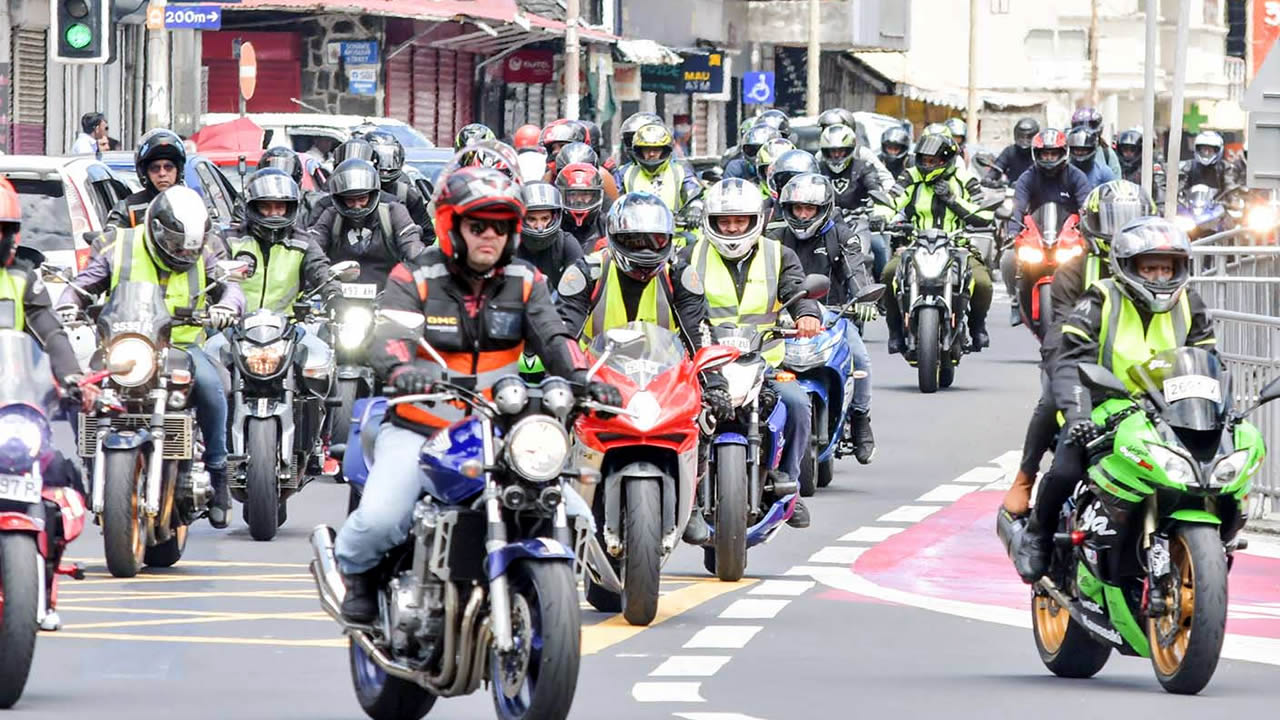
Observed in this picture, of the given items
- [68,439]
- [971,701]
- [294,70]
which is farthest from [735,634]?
[294,70]

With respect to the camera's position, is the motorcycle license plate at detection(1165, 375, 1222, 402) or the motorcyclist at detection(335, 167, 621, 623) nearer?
the motorcyclist at detection(335, 167, 621, 623)

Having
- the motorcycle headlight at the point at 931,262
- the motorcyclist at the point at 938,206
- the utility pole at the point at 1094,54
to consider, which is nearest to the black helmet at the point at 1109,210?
the motorcycle headlight at the point at 931,262

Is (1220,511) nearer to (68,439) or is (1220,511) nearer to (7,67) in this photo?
(68,439)

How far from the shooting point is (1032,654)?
38.6 ft

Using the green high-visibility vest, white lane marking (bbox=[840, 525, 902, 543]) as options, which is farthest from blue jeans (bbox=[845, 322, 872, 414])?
the green high-visibility vest

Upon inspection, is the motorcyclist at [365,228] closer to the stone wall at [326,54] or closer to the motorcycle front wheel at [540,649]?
the motorcycle front wheel at [540,649]

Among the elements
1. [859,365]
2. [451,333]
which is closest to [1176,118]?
[859,365]

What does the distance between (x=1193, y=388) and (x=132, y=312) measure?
514 centimetres

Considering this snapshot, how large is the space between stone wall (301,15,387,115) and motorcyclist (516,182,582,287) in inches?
1236

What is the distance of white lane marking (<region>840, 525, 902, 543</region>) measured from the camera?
15.8 m

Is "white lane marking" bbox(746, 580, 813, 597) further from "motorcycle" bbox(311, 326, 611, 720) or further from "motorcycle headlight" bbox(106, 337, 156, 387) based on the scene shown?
"motorcycle" bbox(311, 326, 611, 720)

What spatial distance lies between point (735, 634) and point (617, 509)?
0.63m

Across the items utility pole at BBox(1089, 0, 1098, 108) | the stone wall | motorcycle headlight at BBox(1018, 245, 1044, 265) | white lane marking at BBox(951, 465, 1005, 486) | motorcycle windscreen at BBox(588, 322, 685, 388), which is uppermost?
utility pole at BBox(1089, 0, 1098, 108)

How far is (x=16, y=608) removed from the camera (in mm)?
9383
